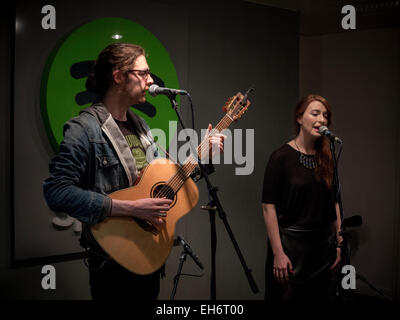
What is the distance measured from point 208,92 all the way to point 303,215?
4.70ft

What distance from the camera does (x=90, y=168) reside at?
2.09 meters

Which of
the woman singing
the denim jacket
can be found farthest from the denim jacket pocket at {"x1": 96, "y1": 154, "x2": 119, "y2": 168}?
the woman singing

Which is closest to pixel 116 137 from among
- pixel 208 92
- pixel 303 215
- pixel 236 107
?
pixel 236 107

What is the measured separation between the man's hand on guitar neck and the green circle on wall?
3.10 ft

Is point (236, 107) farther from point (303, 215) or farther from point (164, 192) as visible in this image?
point (303, 215)

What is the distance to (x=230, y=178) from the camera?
384 centimetres

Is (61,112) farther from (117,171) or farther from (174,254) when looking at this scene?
(174,254)
